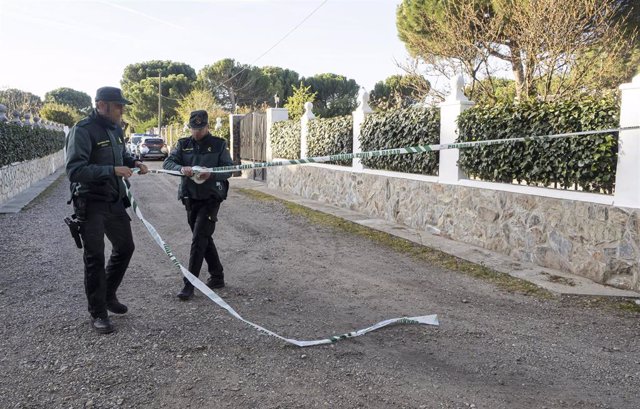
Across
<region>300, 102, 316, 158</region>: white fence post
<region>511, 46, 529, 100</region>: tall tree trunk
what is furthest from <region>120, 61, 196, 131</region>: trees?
<region>511, 46, 529, 100</region>: tall tree trunk

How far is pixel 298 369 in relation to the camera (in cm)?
371

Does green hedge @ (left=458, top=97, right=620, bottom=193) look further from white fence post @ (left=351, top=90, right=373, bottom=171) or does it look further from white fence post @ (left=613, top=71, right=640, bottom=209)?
white fence post @ (left=351, top=90, right=373, bottom=171)

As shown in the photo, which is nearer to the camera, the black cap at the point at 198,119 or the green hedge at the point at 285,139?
the black cap at the point at 198,119

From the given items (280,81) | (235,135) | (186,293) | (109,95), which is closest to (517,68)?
(235,135)

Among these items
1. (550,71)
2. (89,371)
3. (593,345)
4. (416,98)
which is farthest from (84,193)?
(416,98)

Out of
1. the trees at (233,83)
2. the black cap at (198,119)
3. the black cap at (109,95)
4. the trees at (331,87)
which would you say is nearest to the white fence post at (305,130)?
the black cap at (198,119)

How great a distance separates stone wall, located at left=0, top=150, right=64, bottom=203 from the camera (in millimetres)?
12734

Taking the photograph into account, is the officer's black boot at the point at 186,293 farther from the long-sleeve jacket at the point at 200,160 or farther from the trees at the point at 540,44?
the trees at the point at 540,44

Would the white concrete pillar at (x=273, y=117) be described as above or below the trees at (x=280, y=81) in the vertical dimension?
below

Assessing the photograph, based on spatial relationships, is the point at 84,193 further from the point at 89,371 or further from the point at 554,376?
the point at 554,376

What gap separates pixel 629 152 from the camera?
18.7 feet

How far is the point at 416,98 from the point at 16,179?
476 inches

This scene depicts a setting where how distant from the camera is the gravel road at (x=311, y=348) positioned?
10.9ft

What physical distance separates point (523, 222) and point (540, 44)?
25.2 ft
